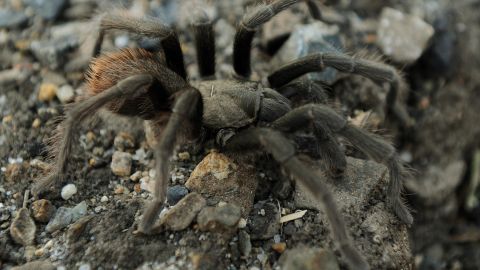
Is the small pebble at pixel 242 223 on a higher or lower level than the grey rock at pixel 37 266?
lower

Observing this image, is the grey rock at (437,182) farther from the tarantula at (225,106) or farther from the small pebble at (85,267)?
the small pebble at (85,267)

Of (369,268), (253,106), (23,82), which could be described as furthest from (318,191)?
(23,82)

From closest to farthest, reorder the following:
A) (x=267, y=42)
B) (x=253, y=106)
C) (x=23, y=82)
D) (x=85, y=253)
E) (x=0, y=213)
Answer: (x=85, y=253), (x=0, y=213), (x=253, y=106), (x=23, y=82), (x=267, y=42)

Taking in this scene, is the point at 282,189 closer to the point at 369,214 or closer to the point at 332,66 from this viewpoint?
the point at 369,214

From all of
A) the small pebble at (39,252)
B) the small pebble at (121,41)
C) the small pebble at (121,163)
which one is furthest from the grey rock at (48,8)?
the small pebble at (39,252)

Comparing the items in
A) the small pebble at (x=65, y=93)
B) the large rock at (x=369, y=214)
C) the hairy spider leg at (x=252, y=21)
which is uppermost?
the hairy spider leg at (x=252, y=21)

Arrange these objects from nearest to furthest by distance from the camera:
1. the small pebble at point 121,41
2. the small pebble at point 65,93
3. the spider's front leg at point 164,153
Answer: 1. the spider's front leg at point 164,153
2. the small pebble at point 65,93
3. the small pebble at point 121,41

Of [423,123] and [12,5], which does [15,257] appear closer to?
[12,5]

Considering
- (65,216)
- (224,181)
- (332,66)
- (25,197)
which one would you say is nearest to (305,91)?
(332,66)
